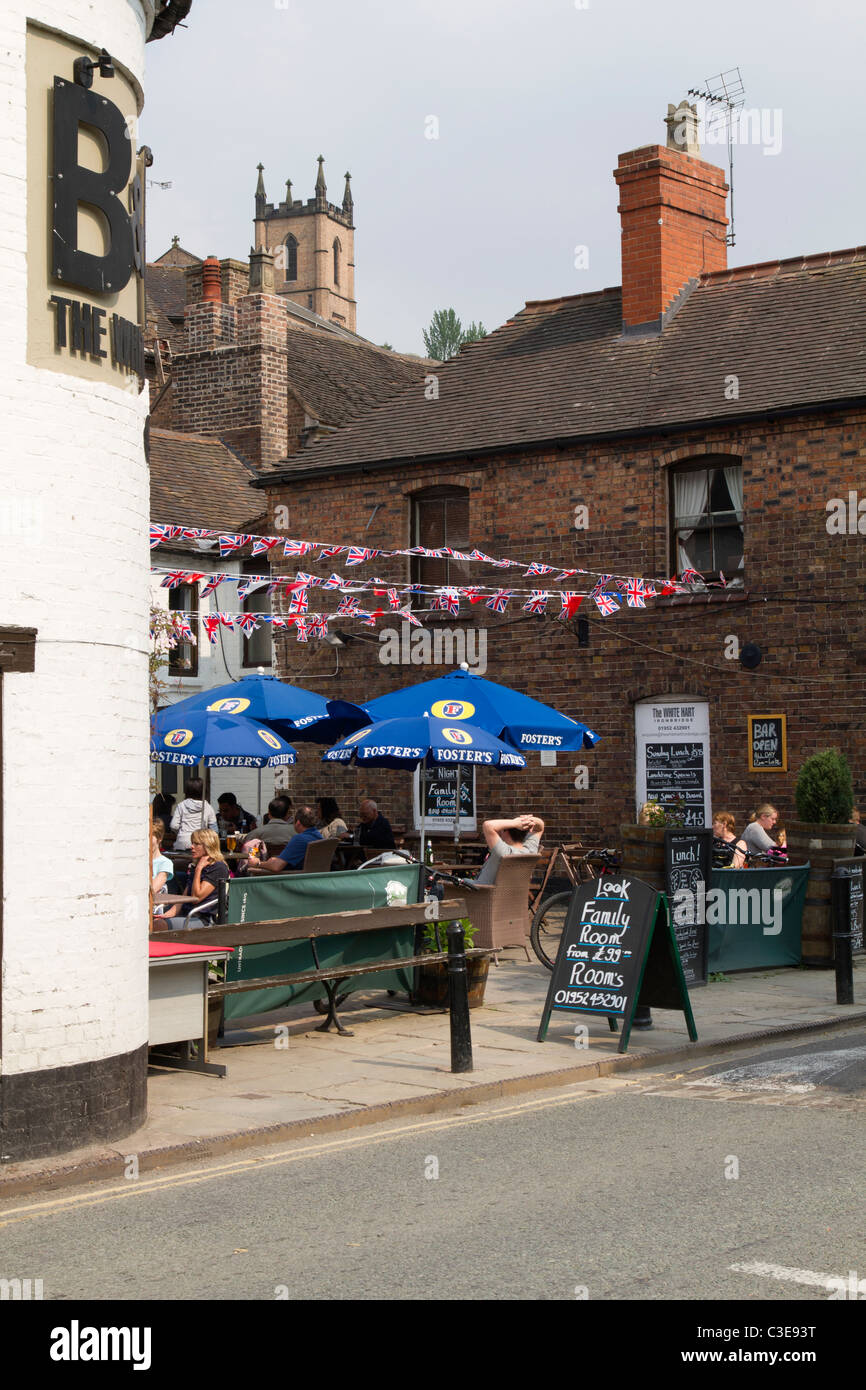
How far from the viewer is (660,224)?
73.2 ft

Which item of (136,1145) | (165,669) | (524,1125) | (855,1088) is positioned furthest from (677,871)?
(165,669)

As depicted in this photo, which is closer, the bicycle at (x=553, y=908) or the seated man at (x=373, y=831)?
the bicycle at (x=553, y=908)

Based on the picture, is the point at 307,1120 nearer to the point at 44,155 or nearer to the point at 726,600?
the point at 44,155

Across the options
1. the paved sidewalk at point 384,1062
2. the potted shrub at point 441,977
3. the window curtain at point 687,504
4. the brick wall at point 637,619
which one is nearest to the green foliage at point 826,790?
the paved sidewalk at point 384,1062

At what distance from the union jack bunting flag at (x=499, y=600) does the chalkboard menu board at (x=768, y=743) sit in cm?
383

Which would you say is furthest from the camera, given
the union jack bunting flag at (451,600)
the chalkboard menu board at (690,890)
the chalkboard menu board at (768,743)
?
the union jack bunting flag at (451,600)

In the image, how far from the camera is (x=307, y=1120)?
8312mm

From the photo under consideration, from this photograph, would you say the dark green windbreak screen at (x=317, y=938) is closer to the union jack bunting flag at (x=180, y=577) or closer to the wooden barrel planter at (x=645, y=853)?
the wooden barrel planter at (x=645, y=853)

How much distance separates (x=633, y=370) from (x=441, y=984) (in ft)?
40.5

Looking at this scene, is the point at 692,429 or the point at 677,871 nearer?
the point at 677,871

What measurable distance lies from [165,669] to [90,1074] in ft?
64.5

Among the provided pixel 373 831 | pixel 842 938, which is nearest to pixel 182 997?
pixel 842 938

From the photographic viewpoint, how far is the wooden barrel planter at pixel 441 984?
12188 millimetres

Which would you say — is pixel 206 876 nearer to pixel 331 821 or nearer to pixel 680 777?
pixel 331 821
